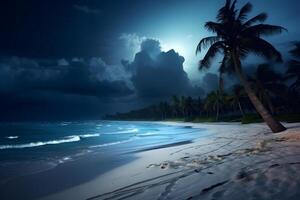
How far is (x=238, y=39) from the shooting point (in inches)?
580

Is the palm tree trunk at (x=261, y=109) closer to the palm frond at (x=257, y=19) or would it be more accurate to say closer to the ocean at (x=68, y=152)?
the palm frond at (x=257, y=19)

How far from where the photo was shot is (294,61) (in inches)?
1207

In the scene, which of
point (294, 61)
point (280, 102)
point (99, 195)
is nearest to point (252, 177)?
point (99, 195)

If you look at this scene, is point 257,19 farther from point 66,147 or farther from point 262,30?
point 66,147

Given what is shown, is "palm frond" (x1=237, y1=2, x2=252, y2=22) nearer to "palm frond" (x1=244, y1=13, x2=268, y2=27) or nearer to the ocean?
"palm frond" (x1=244, y1=13, x2=268, y2=27)

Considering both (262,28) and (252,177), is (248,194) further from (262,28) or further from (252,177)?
(262,28)

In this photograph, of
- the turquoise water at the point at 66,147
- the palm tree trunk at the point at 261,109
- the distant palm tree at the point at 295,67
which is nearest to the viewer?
the turquoise water at the point at 66,147

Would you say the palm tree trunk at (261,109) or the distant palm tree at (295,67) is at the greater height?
the distant palm tree at (295,67)

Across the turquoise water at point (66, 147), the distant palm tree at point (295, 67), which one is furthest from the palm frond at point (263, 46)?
the distant palm tree at point (295, 67)

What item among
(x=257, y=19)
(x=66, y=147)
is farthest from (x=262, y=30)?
(x=66, y=147)

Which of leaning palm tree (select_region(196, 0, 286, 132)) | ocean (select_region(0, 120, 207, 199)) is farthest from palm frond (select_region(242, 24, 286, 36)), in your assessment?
ocean (select_region(0, 120, 207, 199))

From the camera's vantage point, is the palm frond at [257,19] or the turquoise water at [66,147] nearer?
the turquoise water at [66,147]

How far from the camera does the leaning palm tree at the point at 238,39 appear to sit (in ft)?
47.1

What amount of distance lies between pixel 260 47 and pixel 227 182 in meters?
12.9
